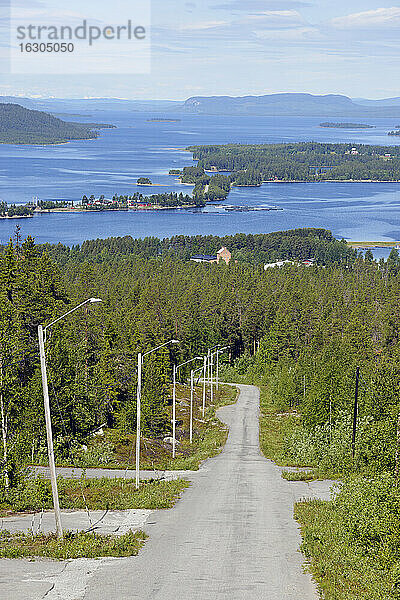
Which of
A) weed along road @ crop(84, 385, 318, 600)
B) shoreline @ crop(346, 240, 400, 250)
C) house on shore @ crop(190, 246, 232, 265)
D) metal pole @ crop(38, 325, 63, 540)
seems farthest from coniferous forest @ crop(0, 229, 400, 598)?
shoreline @ crop(346, 240, 400, 250)

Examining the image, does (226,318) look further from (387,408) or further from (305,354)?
(387,408)

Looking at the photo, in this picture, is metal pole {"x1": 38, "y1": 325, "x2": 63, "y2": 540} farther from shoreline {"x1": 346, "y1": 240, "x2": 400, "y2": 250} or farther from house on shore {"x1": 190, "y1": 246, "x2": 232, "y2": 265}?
shoreline {"x1": 346, "y1": 240, "x2": 400, "y2": 250}

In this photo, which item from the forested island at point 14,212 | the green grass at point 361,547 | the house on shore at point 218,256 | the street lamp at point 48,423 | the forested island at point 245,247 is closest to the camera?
the green grass at point 361,547

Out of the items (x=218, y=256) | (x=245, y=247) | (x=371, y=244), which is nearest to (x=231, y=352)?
(x=218, y=256)

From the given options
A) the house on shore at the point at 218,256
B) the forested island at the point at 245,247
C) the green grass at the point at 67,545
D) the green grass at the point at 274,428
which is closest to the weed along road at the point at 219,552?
the green grass at the point at 67,545

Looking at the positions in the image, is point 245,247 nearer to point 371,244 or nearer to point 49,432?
point 371,244

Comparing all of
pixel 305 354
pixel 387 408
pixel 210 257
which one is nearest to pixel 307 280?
pixel 305 354

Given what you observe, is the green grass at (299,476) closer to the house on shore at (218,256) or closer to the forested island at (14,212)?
the house on shore at (218,256)
